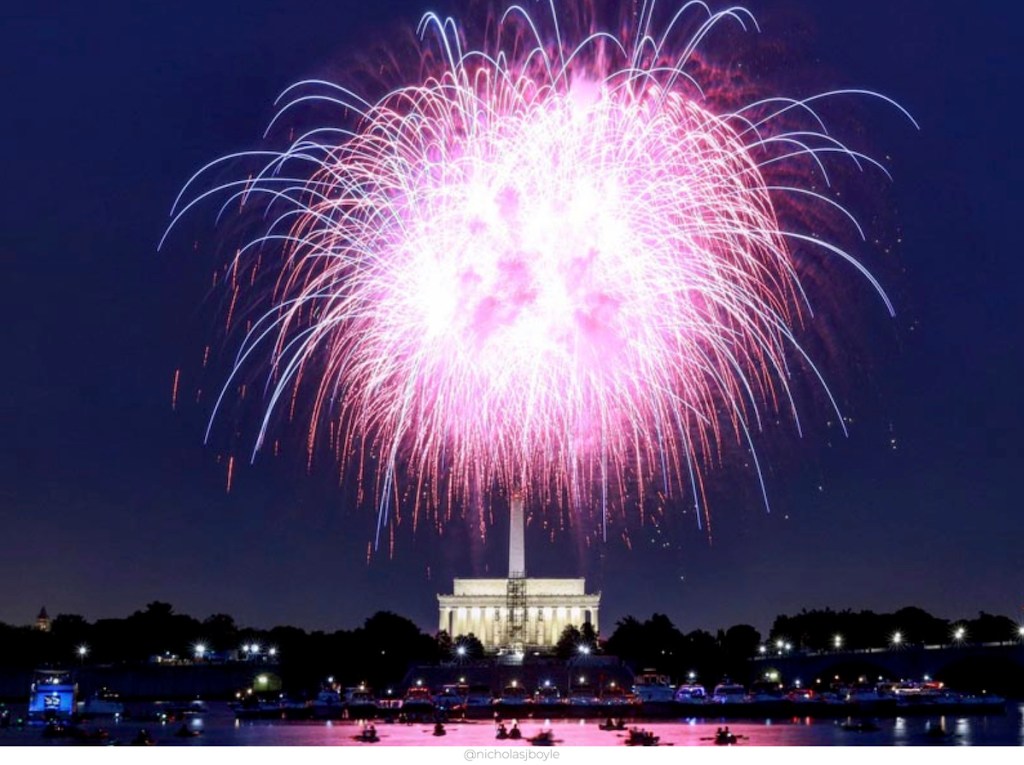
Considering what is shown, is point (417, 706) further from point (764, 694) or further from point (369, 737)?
point (764, 694)

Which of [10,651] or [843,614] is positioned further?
[843,614]

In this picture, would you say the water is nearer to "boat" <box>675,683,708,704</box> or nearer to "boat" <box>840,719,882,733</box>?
"boat" <box>840,719,882,733</box>

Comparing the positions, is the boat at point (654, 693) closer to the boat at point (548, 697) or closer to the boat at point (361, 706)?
the boat at point (548, 697)

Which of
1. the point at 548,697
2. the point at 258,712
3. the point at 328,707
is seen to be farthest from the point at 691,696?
the point at 258,712

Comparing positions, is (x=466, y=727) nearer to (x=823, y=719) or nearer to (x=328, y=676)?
(x=823, y=719)
